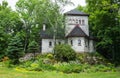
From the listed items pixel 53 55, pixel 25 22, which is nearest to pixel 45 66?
pixel 53 55

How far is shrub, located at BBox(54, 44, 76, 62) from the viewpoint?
41.2 meters

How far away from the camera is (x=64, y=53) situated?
136ft

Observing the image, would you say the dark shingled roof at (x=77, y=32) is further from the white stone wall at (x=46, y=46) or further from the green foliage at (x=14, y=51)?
the green foliage at (x=14, y=51)

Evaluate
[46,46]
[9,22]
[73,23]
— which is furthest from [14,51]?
[9,22]

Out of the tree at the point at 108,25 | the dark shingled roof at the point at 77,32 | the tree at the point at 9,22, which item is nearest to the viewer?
the tree at the point at 108,25

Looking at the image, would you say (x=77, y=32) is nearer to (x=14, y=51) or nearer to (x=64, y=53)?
(x=64, y=53)

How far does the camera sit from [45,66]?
3462 cm

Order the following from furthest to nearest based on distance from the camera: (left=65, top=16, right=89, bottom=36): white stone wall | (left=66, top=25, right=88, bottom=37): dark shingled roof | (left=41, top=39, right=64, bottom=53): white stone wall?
(left=41, top=39, right=64, bottom=53): white stone wall → (left=65, top=16, right=89, bottom=36): white stone wall → (left=66, top=25, right=88, bottom=37): dark shingled roof

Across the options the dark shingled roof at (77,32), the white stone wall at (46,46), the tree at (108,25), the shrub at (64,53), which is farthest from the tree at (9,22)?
the tree at (108,25)

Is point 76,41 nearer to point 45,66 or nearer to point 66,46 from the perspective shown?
point 66,46

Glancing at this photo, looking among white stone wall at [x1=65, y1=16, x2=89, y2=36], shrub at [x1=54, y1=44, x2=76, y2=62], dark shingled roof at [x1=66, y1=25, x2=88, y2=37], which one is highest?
white stone wall at [x1=65, y1=16, x2=89, y2=36]

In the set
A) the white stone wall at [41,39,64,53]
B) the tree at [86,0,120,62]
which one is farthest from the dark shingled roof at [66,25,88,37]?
the white stone wall at [41,39,64,53]

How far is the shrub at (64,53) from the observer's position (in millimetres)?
41219

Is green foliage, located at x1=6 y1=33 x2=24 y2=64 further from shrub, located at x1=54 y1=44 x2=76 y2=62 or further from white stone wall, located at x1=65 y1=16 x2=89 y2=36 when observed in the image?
white stone wall, located at x1=65 y1=16 x2=89 y2=36
